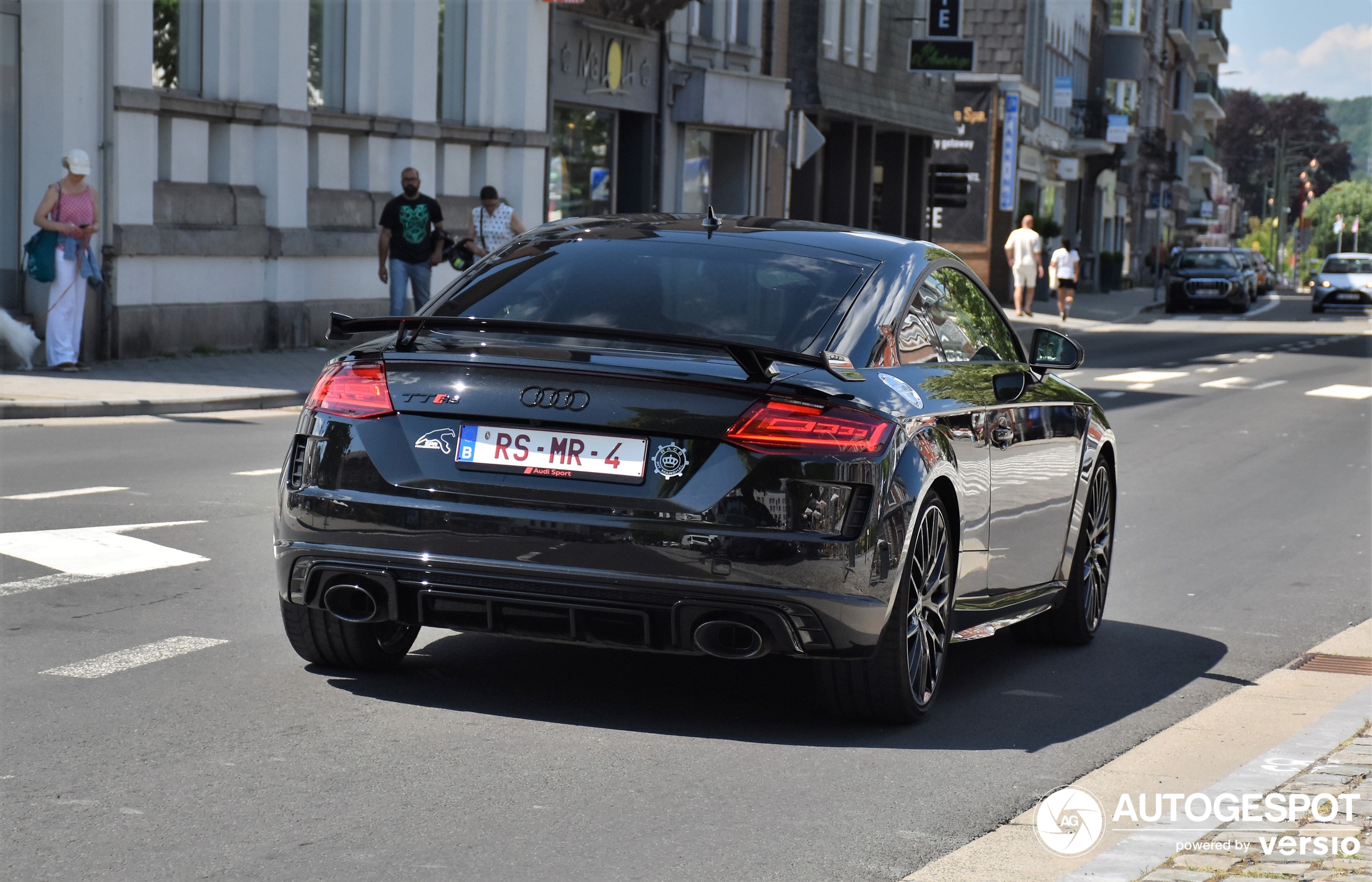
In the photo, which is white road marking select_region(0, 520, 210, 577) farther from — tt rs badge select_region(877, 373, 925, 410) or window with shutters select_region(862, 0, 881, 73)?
window with shutters select_region(862, 0, 881, 73)

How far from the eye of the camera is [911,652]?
239 inches

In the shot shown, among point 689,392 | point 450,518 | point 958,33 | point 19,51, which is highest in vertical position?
point 958,33

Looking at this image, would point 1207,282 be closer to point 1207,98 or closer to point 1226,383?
point 1226,383

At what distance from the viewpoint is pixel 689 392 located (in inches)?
219

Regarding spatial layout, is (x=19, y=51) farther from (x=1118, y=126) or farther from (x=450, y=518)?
(x=1118, y=126)

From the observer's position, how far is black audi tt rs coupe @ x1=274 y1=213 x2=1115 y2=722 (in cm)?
554

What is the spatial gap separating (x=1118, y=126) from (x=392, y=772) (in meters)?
69.3

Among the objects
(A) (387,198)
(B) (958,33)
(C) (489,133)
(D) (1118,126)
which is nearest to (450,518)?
(A) (387,198)

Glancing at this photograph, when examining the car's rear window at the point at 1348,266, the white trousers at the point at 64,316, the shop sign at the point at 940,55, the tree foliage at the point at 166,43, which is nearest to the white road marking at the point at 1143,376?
the tree foliage at the point at 166,43

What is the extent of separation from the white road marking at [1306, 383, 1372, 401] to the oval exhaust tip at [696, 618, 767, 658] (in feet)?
66.3

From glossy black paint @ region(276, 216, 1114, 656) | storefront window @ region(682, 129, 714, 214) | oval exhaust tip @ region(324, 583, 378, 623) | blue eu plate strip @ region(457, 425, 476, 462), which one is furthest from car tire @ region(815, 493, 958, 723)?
storefront window @ region(682, 129, 714, 214)

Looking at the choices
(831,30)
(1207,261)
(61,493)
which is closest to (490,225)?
(61,493)

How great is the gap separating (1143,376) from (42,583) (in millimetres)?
21000

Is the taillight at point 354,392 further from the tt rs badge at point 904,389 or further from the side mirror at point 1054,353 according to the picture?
the side mirror at point 1054,353
